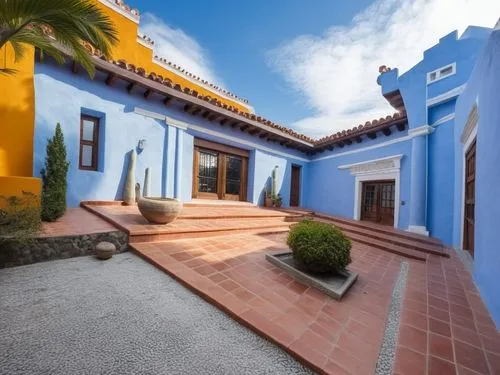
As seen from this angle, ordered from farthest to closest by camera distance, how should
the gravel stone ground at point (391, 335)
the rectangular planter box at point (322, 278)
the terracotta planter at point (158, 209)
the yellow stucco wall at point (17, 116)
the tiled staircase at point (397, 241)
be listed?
the tiled staircase at point (397, 241), the yellow stucco wall at point (17, 116), the terracotta planter at point (158, 209), the rectangular planter box at point (322, 278), the gravel stone ground at point (391, 335)

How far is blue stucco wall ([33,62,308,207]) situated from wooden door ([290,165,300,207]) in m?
4.61

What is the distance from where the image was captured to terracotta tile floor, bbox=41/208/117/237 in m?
3.35

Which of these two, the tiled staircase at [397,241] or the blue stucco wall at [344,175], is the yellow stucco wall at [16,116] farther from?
the blue stucco wall at [344,175]

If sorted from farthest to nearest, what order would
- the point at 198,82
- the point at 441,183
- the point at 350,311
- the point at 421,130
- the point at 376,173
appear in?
the point at 198,82, the point at 376,173, the point at 421,130, the point at 441,183, the point at 350,311

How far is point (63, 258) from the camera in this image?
3.23 meters

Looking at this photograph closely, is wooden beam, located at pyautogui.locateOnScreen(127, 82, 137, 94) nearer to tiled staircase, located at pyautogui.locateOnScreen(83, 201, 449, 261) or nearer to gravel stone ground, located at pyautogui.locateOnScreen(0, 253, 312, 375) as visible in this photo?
tiled staircase, located at pyautogui.locateOnScreen(83, 201, 449, 261)

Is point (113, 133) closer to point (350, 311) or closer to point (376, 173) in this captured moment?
point (350, 311)

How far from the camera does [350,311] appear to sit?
246 cm

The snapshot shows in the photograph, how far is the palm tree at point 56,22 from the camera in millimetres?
2529

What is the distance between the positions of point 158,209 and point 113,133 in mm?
3298

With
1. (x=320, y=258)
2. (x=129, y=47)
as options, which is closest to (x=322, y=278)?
(x=320, y=258)

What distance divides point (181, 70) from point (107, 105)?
504 cm

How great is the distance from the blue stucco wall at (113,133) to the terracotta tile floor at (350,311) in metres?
3.23

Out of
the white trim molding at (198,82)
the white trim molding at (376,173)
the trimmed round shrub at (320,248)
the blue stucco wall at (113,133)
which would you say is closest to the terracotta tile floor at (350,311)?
the trimmed round shrub at (320,248)
